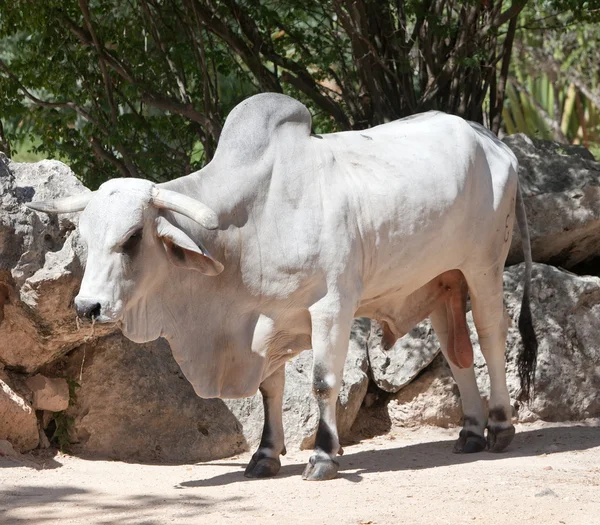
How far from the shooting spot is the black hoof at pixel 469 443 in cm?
567

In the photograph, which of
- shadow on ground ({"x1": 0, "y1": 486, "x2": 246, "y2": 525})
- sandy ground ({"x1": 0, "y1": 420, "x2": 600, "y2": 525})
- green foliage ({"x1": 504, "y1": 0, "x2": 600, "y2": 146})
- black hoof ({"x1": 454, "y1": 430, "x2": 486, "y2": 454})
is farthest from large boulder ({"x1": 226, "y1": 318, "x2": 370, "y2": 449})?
green foliage ({"x1": 504, "y1": 0, "x2": 600, "y2": 146})

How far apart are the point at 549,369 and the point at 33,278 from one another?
320 cm

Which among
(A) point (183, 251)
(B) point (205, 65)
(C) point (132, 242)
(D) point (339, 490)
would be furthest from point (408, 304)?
(B) point (205, 65)

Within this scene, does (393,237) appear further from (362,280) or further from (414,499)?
(414,499)

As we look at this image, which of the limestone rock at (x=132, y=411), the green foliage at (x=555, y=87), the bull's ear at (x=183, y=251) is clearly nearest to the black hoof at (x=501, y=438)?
the limestone rock at (x=132, y=411)

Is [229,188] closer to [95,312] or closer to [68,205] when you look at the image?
[68,205]

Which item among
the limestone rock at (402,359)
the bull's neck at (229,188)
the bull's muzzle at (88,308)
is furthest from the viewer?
the limestone rock at (402,359)

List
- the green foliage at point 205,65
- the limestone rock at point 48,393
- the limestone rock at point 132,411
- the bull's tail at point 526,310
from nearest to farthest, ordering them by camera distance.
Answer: the limestone rock at point 48,393 → the limestone rock at point 132,411 → the bull's tail at point 526,310 → the green foliage at point 205,65

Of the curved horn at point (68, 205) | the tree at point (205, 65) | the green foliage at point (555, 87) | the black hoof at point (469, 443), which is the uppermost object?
the green foliage at point (555, 87)

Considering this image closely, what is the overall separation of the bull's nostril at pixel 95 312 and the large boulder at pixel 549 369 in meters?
2.70

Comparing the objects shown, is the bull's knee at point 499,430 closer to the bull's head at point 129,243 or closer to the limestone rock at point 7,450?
the bull's head at point 129,243

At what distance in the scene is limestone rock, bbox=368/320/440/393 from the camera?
6.38 metres

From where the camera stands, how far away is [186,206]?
4461 millimetres

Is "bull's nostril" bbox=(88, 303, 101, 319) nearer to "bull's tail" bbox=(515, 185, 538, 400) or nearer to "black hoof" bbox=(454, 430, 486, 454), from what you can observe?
"black hoof" bbox=(454, 430, 486, 454)
